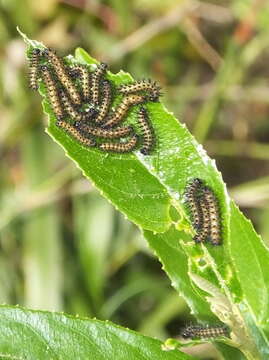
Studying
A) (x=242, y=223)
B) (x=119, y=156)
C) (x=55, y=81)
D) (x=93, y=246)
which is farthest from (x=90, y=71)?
(x=93, y=246)

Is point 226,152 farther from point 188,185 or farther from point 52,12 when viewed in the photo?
point 188,185

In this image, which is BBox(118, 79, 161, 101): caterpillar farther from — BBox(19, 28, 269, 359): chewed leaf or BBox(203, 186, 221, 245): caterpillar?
BBox(203, 186, 221, 245): caterpillar

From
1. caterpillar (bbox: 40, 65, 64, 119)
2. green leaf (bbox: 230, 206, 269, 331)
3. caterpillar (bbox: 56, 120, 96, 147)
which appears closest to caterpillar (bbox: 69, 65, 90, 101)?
caterpillar (bbox: 40, 65, 64, 119)

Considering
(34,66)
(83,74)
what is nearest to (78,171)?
(34,66)

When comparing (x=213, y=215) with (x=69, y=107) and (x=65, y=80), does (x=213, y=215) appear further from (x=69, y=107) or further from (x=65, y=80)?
(x=65, y=80)

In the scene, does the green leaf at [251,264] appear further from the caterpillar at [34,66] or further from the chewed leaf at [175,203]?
the caterpillar at [34,66]

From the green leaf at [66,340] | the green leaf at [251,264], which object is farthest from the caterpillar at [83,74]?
the green leaf at [66,340]
